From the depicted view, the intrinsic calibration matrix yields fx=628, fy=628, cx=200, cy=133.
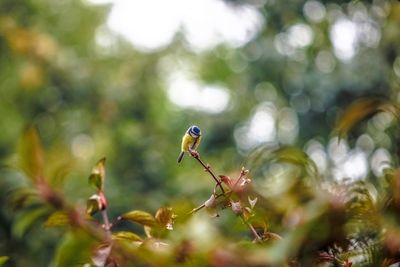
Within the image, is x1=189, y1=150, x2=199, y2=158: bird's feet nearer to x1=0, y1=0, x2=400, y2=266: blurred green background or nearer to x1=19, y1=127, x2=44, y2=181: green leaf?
x1=19, y1=127, x2=44, y2=181: green leaf

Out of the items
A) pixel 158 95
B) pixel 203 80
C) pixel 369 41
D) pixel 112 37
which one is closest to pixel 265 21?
pixel 369 41

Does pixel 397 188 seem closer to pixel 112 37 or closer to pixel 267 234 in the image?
pixel 267 234

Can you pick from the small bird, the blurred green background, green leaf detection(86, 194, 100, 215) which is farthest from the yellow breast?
the blurred green background

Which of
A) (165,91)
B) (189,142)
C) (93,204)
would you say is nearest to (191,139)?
(189,142)

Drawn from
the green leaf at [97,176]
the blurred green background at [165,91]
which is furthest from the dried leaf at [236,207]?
the blurred green background at [165,91]

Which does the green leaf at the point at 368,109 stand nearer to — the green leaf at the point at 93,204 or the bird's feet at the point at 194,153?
the bird's feet at the point at 194,153

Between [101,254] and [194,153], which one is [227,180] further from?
[101,254]
